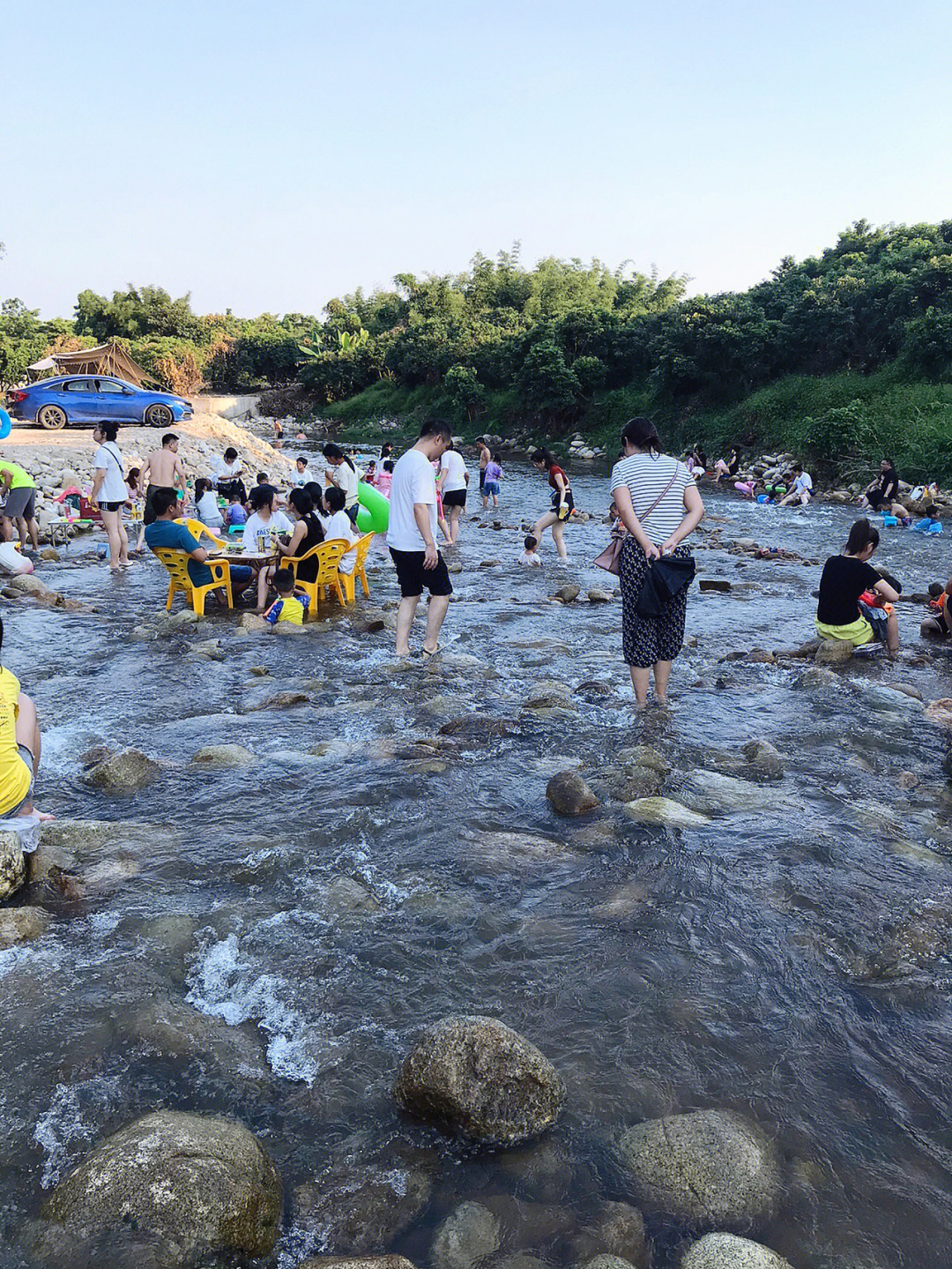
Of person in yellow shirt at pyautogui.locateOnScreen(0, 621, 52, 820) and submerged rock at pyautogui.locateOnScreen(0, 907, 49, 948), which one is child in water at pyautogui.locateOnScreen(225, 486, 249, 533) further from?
submerged rock at pyautogui.locateOnScreen(0, 907, 49, 948)

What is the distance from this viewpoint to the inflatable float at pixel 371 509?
1172cm

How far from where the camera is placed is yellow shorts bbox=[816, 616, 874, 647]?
25.2 feet

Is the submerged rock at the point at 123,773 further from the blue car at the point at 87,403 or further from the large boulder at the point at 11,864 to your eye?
the blue car at the point at 87,403

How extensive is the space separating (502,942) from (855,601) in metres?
5.40

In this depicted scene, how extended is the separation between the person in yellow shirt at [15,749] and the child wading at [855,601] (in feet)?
20.2

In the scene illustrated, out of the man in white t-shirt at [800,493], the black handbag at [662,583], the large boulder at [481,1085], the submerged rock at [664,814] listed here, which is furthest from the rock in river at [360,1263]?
the man in white t-shirt at [800,493]

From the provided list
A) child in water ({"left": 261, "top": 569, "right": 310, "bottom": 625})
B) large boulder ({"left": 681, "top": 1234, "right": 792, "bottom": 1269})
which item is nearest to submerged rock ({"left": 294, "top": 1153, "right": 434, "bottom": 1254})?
large boulder ({"left": 681, "top": 1234, "right": 792, "bottom": 1269})

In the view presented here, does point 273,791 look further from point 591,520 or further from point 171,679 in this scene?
point 591,520

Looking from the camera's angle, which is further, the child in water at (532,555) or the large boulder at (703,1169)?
the child in water at (532,555)

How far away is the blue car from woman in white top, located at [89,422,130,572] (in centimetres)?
1423

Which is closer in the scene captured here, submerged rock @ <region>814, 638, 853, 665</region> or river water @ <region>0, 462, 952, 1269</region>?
river water @ <region>0, 462, 952, 1269</region>

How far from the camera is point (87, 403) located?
24562 millimetres

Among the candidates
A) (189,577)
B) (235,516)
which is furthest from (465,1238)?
(235,516)

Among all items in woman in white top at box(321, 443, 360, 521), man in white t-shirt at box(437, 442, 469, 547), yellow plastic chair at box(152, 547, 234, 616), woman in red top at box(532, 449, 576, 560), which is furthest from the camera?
man in white t-shirt at box(437, 442, 469, 547)
